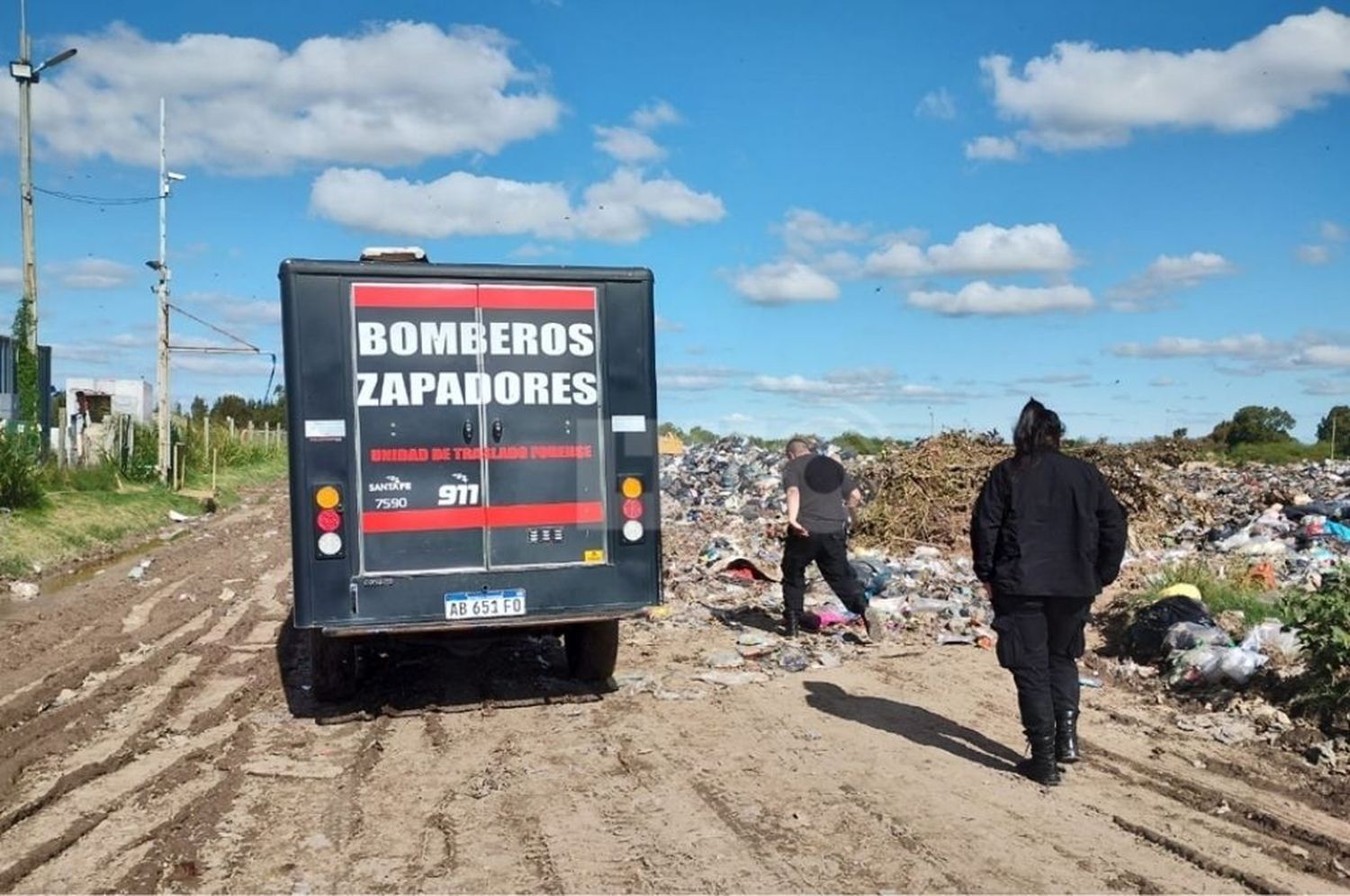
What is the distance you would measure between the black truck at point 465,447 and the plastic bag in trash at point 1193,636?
13.7ft

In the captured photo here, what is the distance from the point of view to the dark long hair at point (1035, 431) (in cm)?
624

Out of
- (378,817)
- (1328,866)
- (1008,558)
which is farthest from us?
(1008,558)

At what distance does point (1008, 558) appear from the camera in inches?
245

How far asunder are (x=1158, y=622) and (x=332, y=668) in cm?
647

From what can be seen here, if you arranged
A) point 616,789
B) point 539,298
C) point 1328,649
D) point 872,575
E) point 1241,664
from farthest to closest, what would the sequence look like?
point 872,575
point 1241,664
point 539,298
point 1328,649
point 616,789

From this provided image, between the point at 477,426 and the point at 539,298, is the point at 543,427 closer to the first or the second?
the point at 477,426

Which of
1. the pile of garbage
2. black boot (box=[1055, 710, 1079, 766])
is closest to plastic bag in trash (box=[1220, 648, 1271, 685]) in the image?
the pile of garbage

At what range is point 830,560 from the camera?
10.5 m

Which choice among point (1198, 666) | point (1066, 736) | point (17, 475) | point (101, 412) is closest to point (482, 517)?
point (1066, 736)

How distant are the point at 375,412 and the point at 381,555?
91 cm

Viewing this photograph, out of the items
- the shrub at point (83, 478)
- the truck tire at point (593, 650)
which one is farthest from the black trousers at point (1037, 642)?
the shrub at point (83, 478)

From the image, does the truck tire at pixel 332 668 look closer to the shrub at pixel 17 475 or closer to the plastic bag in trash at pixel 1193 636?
the plastic bag in trash at pixel 1193 636

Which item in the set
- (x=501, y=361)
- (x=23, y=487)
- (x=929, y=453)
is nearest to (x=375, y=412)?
(x=501, y=361)

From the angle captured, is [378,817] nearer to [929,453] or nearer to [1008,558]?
[1008,558]
